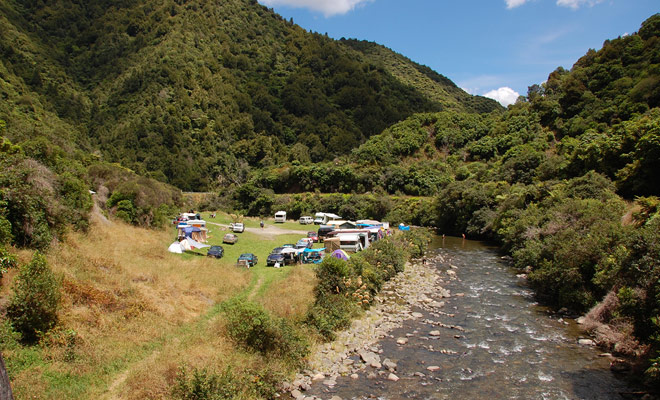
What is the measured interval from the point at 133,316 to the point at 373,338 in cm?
1092

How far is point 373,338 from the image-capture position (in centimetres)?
1842

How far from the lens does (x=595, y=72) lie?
74.6 meters

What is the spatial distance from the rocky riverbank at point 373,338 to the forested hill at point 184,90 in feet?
296

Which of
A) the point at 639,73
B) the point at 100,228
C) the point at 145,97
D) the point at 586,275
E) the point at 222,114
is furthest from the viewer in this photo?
the point at 222,114

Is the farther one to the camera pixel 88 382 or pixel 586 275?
pixel 586 275

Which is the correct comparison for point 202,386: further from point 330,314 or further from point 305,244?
point 305,244

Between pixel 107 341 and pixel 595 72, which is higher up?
pixel 595 72

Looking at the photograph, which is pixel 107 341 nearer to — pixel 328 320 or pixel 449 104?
pixel 328 320

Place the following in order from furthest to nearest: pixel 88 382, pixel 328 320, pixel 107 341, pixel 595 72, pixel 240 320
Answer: pixel 595 72, pixel 328 320, pixel 240 320, pixel 107 341, pixel 88 382

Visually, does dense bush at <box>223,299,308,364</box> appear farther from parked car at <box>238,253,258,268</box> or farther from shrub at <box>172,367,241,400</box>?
parked car at <box>238,253,258,268</box>

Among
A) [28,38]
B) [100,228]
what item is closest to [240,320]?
[100,228]

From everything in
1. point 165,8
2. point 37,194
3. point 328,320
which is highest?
point 165,8

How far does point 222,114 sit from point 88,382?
143 meters

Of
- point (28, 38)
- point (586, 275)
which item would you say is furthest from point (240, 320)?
point (28, 38)
